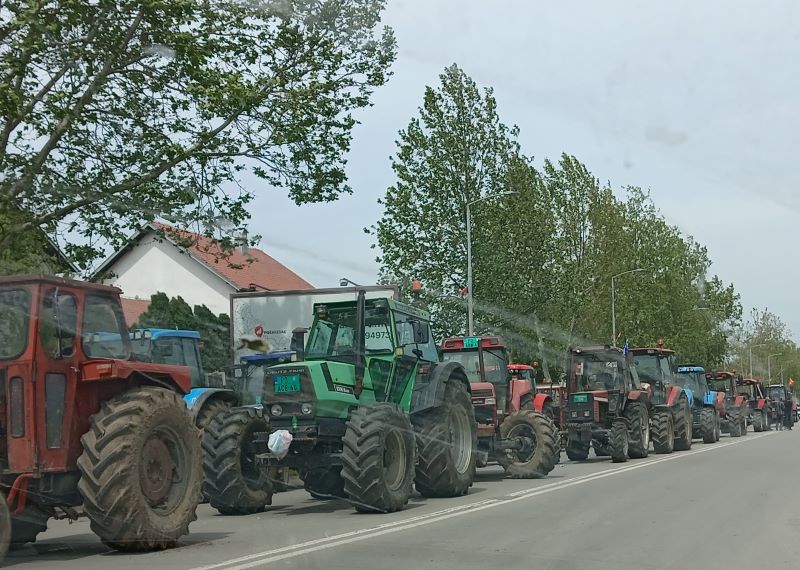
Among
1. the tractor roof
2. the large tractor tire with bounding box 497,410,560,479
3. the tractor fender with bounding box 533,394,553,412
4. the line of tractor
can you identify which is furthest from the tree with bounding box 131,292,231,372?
the tractor roof

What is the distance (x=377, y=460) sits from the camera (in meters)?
12.7

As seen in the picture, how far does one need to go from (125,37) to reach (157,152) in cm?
212

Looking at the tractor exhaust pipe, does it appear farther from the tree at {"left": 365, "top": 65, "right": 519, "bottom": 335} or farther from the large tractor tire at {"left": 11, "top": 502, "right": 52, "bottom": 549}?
the tree at {"left": 365, "top": 65, "right": 519, "bottom": 335}

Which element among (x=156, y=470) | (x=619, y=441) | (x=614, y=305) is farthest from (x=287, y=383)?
(x=614, y=305)

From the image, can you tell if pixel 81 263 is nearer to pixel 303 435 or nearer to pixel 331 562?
pixel 303 435

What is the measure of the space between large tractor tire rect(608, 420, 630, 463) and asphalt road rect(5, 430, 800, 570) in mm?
5904

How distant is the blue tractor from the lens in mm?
32562

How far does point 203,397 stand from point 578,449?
11.7 m

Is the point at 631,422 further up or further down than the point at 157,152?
further down

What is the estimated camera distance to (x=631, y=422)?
79.9 feet

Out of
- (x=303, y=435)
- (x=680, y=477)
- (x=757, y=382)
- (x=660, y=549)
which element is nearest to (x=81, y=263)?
(x=303, y=435)

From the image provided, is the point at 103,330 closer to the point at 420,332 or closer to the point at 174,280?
the point at 420,332

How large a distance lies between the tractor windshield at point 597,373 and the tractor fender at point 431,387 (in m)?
9.61

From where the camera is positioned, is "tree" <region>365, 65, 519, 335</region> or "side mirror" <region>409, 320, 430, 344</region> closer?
"side mirror" <region>409, 320, 430, 344</region>
